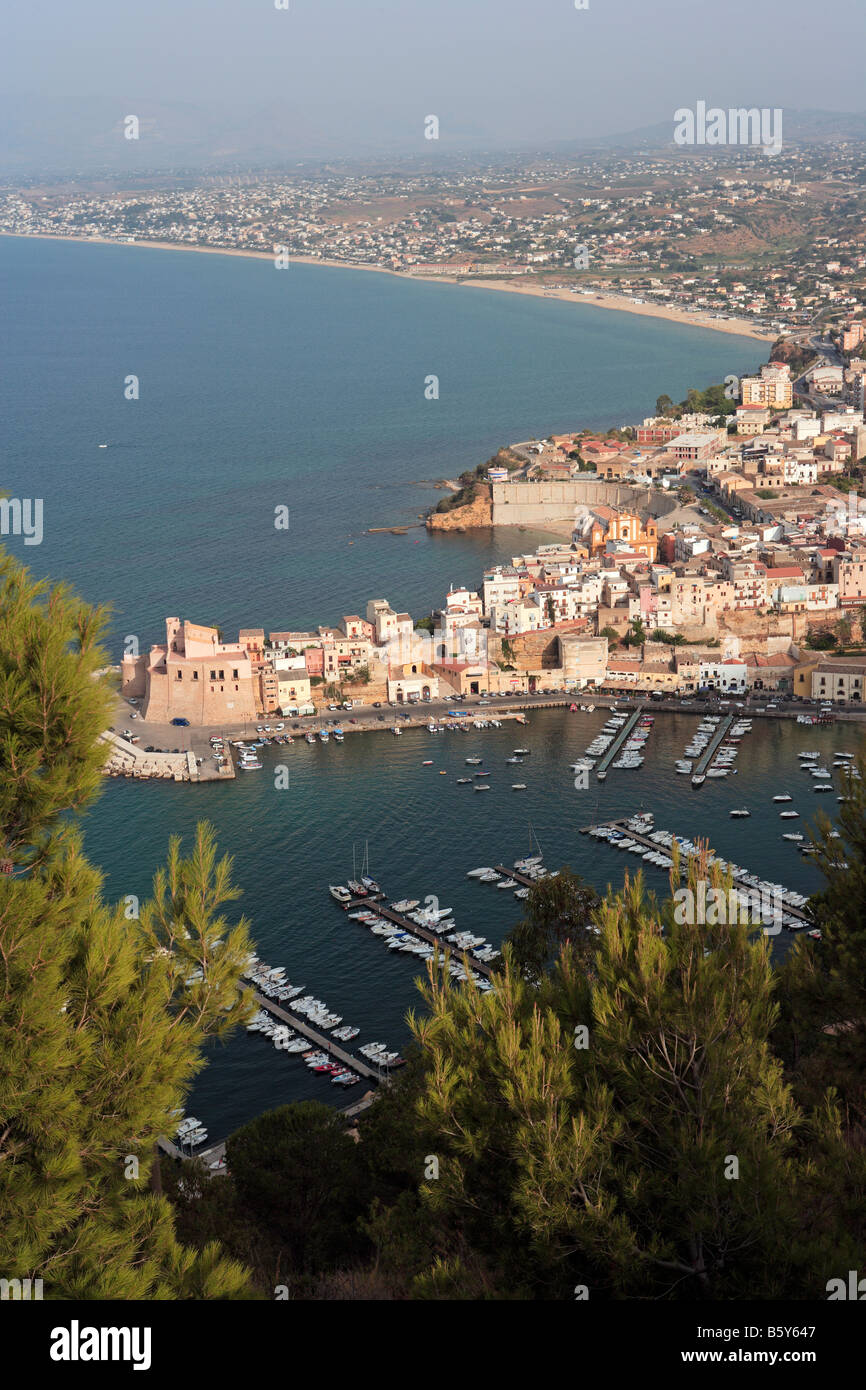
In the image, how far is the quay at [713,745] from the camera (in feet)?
43.2

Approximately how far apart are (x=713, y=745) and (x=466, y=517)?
974cm

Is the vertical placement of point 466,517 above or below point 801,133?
below

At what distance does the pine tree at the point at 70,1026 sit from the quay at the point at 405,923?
6.61 m

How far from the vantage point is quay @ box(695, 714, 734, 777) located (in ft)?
43.2

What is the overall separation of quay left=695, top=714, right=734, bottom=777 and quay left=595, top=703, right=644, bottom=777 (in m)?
0.79

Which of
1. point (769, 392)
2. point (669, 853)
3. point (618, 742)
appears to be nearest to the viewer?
point (669, 853)

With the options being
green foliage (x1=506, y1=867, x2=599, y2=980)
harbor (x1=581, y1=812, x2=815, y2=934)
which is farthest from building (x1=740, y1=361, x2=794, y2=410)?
green foliage (x1=506, y1=867, x2=599, y2=980)

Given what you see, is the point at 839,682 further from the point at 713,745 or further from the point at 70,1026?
the point at 70,1026

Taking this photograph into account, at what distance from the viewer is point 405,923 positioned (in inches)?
399

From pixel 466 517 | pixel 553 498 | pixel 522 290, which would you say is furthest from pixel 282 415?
pixel 522 290

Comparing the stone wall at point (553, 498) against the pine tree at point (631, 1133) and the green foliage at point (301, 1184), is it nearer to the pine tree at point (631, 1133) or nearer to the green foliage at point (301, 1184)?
the green foliage at point (301, 1184)

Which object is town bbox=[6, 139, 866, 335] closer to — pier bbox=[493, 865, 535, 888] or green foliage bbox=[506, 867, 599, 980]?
pier bbox=[493, 865, 535, 888]

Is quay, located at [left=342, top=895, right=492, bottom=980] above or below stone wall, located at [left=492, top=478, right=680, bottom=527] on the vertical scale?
below

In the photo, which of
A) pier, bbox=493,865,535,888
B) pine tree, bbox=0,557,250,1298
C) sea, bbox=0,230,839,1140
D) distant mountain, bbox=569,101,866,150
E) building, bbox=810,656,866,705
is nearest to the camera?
pine tree, bbox=0,557,250,1298
